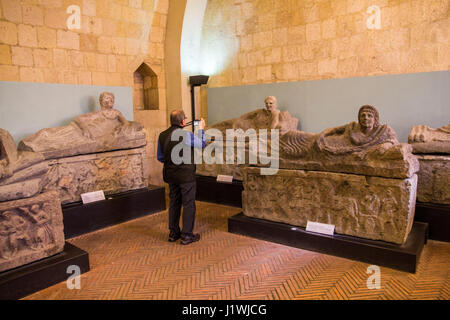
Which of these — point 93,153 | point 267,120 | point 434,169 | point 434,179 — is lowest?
point 434,179

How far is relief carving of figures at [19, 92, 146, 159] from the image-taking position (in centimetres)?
496

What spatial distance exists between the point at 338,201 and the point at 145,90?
597 centimetres

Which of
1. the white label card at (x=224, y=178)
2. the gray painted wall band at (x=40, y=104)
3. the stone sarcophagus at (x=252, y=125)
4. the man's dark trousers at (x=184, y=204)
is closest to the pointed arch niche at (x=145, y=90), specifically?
the gray painted wall band at (x=40, y=104)

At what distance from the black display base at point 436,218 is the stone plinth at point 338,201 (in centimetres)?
66

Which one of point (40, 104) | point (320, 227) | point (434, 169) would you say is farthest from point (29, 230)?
point (434, 169)

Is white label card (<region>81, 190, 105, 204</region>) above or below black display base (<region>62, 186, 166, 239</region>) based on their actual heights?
above

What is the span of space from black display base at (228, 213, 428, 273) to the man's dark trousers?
2.17 feet

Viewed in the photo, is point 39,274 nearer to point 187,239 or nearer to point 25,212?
point 25,212

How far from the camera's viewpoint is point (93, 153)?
5.45 meters

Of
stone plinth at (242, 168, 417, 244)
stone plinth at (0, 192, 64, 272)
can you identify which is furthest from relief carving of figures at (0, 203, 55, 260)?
stone plinth at (242, 168, 417, 244)

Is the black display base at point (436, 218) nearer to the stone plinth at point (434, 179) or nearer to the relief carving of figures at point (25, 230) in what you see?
the stone plinth at point (434, 179)

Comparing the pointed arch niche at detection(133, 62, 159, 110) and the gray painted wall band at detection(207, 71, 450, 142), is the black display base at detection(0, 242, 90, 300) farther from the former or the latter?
the gray painted wall band at detection(207, 71, 450, 142)

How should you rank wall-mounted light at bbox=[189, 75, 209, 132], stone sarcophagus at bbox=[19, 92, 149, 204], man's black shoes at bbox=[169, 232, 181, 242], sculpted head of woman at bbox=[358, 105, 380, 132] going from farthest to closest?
wall-mounted light at bbox=[189, 75, 209, 132], stone sarcophagus at bbox=[19, 92, 149, 204], man's black shoes at bbox=[169, 232, 181, 242], sculpted head of woman at bbox=[358, 105, 380, 132]

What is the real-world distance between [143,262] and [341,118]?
16.1ft
